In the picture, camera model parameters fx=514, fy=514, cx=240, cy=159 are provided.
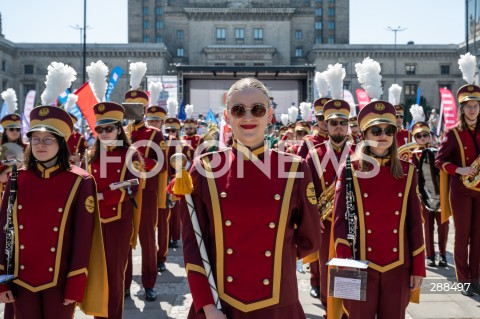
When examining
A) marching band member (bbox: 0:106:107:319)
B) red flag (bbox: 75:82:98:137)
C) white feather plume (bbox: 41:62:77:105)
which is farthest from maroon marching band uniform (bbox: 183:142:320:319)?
red flag (bbox: 75:82:98:137)

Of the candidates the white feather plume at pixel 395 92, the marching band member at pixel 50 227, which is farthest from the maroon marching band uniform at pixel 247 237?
the white feather plume at pixel 395 92

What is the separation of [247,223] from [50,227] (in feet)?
5.74

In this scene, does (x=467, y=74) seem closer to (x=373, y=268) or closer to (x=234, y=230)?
(x=373, y=268)

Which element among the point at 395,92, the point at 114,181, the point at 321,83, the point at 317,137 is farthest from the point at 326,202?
the point at 395,92

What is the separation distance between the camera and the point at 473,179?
20.7ft

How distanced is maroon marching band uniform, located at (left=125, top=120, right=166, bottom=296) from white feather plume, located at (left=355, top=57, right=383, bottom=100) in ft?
10.3

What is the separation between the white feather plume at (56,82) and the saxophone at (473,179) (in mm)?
4740

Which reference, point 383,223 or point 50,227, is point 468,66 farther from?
point 50,227

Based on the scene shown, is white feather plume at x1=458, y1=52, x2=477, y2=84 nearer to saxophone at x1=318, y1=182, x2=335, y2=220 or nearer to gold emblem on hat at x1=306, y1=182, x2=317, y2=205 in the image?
saxophone at x1=318, y1=182, x2=335, y2=220

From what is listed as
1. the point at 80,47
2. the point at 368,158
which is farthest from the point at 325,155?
the point at 80,47

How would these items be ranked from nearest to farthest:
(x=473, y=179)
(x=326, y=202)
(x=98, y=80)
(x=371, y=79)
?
(x=371, y=79) < (x=326, y=202) < (x=473, y=179) < (x=98, y=80)

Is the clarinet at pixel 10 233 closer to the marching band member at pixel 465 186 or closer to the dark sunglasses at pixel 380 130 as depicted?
the dark sunglasses at pixel 380 130

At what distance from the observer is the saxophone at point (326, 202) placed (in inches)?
223

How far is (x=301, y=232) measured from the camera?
2.89 meters
